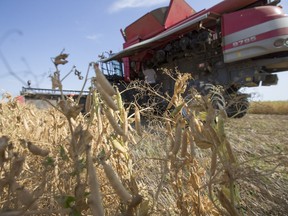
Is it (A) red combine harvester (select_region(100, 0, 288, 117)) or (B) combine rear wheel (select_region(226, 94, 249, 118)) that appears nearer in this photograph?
(B) combine rear wheel (select_region(226, 94, 249, 118))

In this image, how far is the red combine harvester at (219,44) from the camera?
127 inches

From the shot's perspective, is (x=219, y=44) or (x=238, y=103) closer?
(x=238, y=103)

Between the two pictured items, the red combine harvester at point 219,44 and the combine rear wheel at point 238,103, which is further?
the red combine harvester at point 219,44

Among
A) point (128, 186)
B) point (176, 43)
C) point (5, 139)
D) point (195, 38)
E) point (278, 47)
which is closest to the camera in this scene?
point (5, 139)

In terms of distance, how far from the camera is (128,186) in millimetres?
574

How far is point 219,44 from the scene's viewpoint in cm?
386

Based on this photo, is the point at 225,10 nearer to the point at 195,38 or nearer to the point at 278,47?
the point at 195,38

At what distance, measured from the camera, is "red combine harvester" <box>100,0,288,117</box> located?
3223 millimetres

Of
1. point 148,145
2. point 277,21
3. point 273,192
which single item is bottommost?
point 273,192

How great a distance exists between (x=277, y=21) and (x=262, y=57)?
0.45 metres

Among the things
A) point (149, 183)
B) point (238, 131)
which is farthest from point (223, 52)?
point (149, 183)

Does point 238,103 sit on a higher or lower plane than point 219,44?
lower

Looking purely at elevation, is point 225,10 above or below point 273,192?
above

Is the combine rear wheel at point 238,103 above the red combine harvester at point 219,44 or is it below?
below
